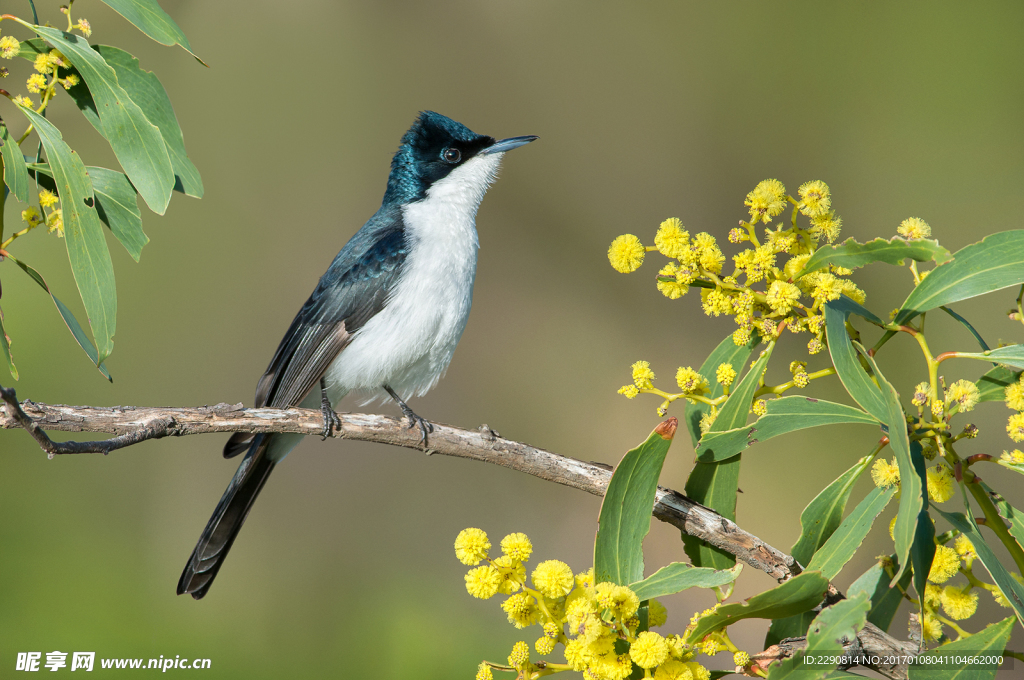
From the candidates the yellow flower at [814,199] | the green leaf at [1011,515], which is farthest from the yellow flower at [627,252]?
the green leaf at [1011,515]

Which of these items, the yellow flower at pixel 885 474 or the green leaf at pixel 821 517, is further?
the green leaf at pixel 821 517

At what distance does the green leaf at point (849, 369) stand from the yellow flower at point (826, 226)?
0.61 feet

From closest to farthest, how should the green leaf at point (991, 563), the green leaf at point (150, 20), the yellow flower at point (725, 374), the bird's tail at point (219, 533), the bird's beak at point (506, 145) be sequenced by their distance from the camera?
the green leaf at point (991, 563), the yellow flower at point (725, 374), the green leaf at point (150, 20), the bird's tail at point (219, 533), the bird's beak at point (506, 145)

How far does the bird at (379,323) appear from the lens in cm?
244

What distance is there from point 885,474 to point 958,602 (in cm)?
26

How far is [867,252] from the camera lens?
114cm

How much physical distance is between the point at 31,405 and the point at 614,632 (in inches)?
48.4

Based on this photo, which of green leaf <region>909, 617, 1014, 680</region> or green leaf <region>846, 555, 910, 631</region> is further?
green leaf <region>846, 555, 910, 631</region>

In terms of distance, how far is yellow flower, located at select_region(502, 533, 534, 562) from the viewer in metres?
1.05

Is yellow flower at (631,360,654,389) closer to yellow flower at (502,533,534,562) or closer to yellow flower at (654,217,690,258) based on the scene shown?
yellow flower at (654,217,690,258)

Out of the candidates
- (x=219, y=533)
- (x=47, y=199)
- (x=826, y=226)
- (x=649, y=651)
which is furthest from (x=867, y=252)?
(x=219, y=533)

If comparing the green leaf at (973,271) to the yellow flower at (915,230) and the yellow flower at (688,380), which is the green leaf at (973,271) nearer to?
the yellow flower at (915,230)

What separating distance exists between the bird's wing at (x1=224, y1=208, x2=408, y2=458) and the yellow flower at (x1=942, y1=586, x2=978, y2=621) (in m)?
1.83

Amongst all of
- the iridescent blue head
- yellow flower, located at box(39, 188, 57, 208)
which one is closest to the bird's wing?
the iridescent blue head
